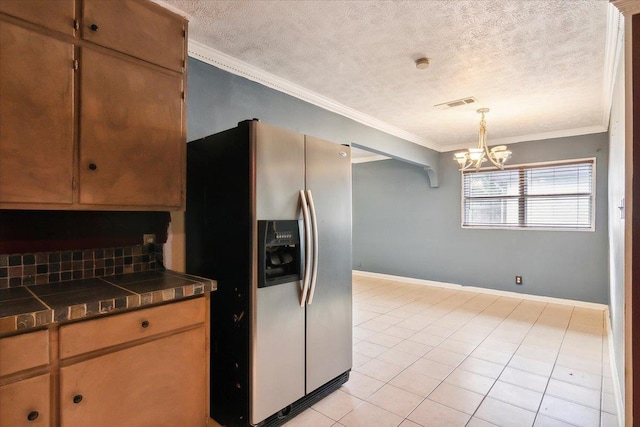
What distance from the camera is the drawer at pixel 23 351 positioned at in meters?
1.13

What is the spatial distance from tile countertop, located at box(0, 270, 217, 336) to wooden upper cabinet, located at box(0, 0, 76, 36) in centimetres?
116

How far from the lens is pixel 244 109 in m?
2.57

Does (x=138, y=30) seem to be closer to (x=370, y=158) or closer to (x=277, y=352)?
(x=277, y=352)

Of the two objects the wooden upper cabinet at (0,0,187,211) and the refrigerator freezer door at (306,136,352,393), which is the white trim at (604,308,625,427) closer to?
the refrigerator freezer door at (306,136,352,393)

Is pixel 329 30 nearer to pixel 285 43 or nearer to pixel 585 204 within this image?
pixel 285 43

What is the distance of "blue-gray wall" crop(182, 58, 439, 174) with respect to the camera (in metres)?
2.26

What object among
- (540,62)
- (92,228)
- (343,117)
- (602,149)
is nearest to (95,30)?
(92,228)

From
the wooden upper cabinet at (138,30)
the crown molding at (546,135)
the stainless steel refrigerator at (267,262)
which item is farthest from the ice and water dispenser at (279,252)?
the crown molding at (546,135)

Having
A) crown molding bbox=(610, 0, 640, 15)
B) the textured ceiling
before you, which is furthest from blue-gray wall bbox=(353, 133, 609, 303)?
crown molding bbox=(610, 0, 640, 15)

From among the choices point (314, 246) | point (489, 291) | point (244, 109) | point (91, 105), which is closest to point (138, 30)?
point (91, 105)

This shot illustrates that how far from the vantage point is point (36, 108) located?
54.7 inches

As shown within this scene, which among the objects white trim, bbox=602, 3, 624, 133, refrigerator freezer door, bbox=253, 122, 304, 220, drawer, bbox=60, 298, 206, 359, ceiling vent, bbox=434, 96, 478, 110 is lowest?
drawer, bbox=60, 298, 206, 359

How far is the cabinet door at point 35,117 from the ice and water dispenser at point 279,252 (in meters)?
0.92

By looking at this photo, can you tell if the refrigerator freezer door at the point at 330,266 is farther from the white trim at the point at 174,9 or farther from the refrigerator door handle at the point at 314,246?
the white trim at the point at 174,9
